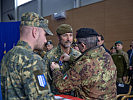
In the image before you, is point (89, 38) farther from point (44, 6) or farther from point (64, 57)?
point (44, 6)

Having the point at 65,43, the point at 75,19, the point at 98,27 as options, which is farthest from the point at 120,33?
the point at 65,43

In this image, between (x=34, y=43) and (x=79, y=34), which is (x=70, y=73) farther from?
(x=34, y=43)

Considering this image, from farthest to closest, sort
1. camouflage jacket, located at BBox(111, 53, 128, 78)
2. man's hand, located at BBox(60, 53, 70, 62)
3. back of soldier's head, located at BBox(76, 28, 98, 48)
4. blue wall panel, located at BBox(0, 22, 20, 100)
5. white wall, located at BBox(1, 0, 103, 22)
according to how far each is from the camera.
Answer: white wall, located at BBox(1, 0, 103, 22), blue wall panel, located at BBox(0, 22, 20, 100), camouflage jacket, located at BBox(111, 53, 128, 78), man's hand, located at BBox(60, 53, 70, 62), back of soldier's head, located at BBox(76, 28, 98, 48)

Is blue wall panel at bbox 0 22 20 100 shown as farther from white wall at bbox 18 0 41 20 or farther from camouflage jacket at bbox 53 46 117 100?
camouflage jacket at bbox 53 46 117 100

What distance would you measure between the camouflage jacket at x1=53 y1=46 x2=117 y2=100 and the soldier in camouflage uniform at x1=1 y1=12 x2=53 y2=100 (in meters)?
0.52

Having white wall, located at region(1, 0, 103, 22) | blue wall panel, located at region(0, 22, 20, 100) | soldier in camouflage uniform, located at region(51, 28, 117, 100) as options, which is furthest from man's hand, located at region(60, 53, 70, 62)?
white wall, located at region(1, 0, 103, 22)

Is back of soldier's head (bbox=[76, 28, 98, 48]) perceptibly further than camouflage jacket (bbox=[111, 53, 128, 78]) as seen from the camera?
No

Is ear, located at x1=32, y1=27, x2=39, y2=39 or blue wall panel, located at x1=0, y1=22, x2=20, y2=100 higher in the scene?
blue wall panel, located at x1=0, y1=22, x2=20, y2=100

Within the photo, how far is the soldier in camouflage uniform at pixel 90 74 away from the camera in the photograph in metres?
1.42

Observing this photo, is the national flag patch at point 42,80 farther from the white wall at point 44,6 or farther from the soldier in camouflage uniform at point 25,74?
the white wall at point 44,6

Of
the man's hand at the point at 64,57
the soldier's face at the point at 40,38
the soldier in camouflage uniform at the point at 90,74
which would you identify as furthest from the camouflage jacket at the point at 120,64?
the soldier's face at the point at 40,38

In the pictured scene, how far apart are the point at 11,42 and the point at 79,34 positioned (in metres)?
5.29

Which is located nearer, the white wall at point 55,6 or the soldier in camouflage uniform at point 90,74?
the soldier in camouflage uniform at point 90,74

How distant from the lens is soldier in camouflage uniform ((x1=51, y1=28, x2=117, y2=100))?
1.42 meters
